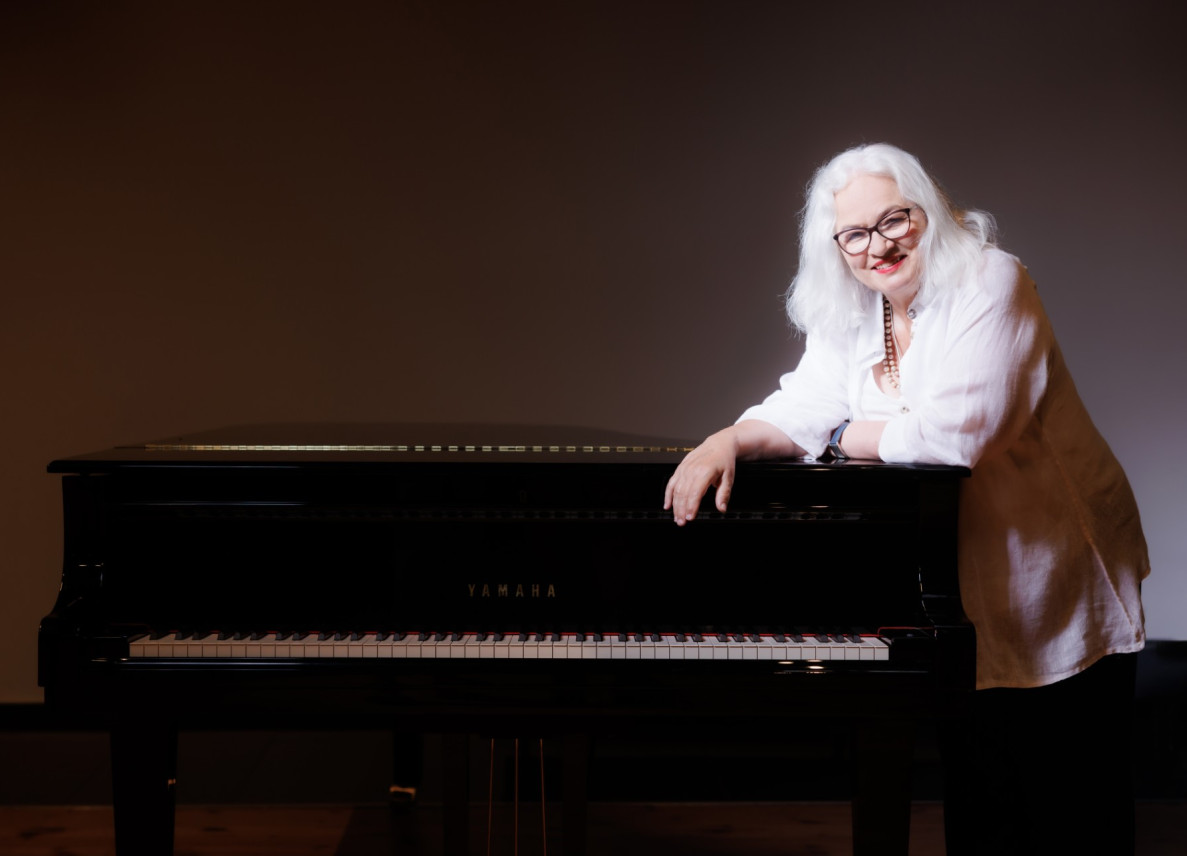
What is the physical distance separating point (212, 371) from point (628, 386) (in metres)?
1.33

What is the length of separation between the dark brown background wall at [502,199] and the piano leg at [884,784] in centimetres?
137

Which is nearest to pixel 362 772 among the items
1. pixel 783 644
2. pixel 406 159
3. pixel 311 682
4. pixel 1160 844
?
pixel 311 682

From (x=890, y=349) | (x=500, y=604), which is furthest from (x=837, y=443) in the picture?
(x=500, y=604)

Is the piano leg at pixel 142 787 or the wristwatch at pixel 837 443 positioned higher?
the wristwatch at pixel 837 443

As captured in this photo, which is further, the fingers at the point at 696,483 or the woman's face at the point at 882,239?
the woman's face at the point at 882,239

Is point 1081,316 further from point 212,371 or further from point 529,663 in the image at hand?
point 212,371

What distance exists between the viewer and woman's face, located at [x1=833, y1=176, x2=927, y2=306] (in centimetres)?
166

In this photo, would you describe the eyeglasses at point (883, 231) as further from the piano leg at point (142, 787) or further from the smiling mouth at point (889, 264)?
the piano leg at point (142, 787)

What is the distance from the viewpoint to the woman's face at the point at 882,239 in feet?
5.45

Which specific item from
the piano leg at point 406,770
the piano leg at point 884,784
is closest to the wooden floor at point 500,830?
the piano leg at point 406,770

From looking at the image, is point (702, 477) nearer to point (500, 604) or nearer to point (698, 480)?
point (698, 480)

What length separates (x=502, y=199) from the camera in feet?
8.88

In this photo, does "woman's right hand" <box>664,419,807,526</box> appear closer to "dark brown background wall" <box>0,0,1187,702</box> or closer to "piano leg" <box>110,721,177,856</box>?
"piano leg" <box>110,721,177,856</box>

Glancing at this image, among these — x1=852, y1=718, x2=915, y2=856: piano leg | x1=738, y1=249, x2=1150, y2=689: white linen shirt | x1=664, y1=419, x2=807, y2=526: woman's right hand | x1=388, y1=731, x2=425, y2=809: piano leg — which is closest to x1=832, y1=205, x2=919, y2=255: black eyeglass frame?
x1=738, y1=249, x2=1150, y2=689: white linen shirt
